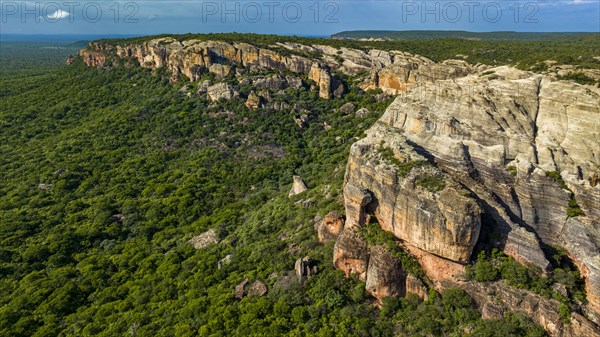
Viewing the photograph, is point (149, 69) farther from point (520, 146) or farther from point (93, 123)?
point (520, 146)

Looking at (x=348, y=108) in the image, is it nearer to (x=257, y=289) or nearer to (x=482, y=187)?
(x=482, y=187)

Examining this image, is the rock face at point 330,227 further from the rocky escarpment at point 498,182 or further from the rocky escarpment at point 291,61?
the rocky escarpment at point 291,61

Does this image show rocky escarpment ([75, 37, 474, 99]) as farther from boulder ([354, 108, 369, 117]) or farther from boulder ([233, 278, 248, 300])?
boulder ([233, 278, 248, 300])

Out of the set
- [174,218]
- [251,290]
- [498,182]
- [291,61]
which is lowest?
[251,290]

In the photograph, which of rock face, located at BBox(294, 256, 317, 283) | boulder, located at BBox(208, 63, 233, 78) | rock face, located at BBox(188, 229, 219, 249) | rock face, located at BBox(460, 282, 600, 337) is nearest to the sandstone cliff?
rock face, located at BBox(460, 282, 600, 337)

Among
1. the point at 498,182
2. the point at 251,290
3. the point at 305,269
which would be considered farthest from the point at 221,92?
the point at 498,182

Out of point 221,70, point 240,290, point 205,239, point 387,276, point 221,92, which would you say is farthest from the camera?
point 221,70
